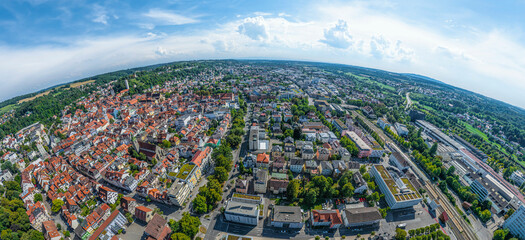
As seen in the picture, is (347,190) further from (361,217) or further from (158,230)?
(158,230)

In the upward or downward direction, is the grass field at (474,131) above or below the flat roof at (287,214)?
above

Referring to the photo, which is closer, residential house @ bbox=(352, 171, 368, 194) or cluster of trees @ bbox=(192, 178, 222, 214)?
cluster of trees @ bbox=(192, 178, 222, 214)

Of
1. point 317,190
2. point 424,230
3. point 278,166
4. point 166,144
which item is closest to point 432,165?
point 424,230

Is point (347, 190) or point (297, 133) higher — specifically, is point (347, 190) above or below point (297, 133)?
below

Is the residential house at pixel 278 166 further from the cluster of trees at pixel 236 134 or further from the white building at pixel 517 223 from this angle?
the white building at pixel 517 223

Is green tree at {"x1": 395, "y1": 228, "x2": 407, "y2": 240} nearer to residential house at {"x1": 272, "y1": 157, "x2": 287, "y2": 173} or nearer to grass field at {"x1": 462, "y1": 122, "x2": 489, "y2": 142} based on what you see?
residential house at {"x1": 272, "y1": 157, "x2": 287, "y2": 173}

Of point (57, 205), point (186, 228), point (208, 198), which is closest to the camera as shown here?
point (186, 228)

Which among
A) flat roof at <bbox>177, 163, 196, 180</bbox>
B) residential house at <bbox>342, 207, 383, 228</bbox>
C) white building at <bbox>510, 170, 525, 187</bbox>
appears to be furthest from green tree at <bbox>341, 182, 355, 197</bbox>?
white building at <bbox>510, 170, 525, 187</bbox>

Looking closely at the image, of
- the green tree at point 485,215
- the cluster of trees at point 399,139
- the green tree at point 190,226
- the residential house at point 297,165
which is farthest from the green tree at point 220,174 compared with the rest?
the cluster of trees at point 399,139

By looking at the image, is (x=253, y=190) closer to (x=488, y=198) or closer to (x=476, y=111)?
(x=488, y=198)
